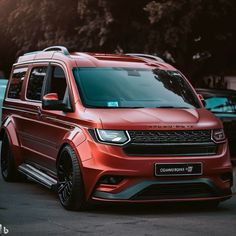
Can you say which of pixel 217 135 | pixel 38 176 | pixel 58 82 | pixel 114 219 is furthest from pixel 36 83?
pixel 114 219

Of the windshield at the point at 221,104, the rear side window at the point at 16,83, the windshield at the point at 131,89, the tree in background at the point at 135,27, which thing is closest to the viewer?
the windshield at the point at 131,89

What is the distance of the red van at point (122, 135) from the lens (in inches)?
293

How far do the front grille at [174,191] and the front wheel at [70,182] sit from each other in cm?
63

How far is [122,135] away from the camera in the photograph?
24.5 ft

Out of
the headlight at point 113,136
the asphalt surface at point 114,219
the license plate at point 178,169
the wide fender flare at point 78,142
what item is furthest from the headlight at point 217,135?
the wide fender flare at point 78,142

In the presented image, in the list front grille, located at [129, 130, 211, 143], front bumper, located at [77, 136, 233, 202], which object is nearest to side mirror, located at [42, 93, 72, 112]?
front bumper, located at [77, 136, 233, 202]

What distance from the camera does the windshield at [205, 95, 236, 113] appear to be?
12880 mm

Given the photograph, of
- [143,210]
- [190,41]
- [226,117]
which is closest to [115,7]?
[190,41]

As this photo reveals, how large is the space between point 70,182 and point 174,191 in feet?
3.94

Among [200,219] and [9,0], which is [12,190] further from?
[9,0]

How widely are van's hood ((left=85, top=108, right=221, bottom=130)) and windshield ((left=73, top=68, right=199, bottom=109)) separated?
8.3 inches

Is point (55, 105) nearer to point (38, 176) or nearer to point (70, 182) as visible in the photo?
point (70, 182)

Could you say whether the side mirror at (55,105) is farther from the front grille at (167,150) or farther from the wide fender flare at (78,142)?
the front grille at (167,150)

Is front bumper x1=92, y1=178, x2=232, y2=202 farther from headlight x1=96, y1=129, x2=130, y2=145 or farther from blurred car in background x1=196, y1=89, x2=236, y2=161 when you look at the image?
blurred car in background x1=196, y1=89, x2=236, y2=161
